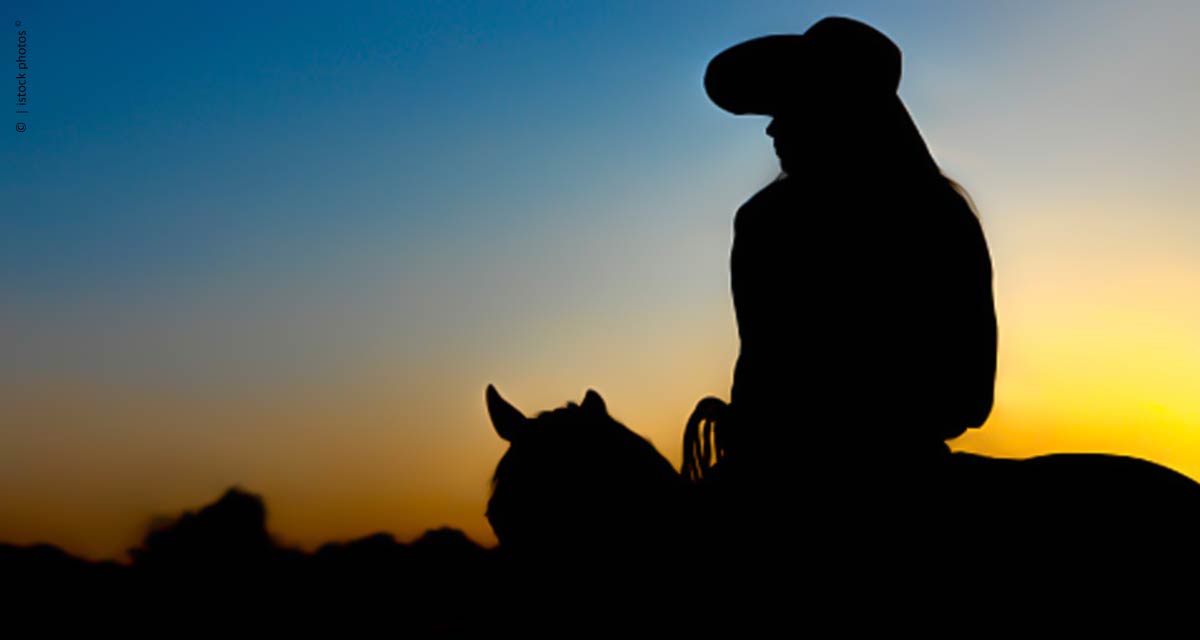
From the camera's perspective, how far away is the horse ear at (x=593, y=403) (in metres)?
3.03

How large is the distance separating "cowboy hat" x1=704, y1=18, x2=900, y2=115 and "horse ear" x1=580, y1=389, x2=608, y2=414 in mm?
1079

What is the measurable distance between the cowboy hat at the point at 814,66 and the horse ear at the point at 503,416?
1.26m

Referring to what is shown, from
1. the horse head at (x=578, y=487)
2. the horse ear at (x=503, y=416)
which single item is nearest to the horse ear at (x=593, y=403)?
the horse head at (x=578, y=487)

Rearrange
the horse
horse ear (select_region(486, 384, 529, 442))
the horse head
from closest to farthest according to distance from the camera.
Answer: the horse < the horse head < horse ear (select_region(486, 384, 529, 442))

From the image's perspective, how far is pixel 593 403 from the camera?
306cm

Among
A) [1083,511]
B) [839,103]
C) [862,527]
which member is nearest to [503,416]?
[862,527]

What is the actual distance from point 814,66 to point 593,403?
1266 mm

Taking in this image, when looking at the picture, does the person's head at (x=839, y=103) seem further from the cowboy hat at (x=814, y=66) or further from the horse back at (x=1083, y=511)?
the horse back at (x=1083, y=511)

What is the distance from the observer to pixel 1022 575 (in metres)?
2.48

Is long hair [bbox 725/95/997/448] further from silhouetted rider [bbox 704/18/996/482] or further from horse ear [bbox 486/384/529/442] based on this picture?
horse ear [bbox 486/384/529/442]

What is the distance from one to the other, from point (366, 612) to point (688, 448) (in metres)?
15.8

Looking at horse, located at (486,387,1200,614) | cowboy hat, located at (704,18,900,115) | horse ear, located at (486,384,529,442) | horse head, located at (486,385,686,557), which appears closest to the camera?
horse, located at (486,387,1200,614)

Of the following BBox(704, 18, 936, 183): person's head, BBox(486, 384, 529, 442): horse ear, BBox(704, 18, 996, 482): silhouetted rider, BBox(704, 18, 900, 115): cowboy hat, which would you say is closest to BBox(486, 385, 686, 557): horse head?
BBox(486, 384, 529, 442): horse ear

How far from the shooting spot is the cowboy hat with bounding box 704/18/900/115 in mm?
2893
